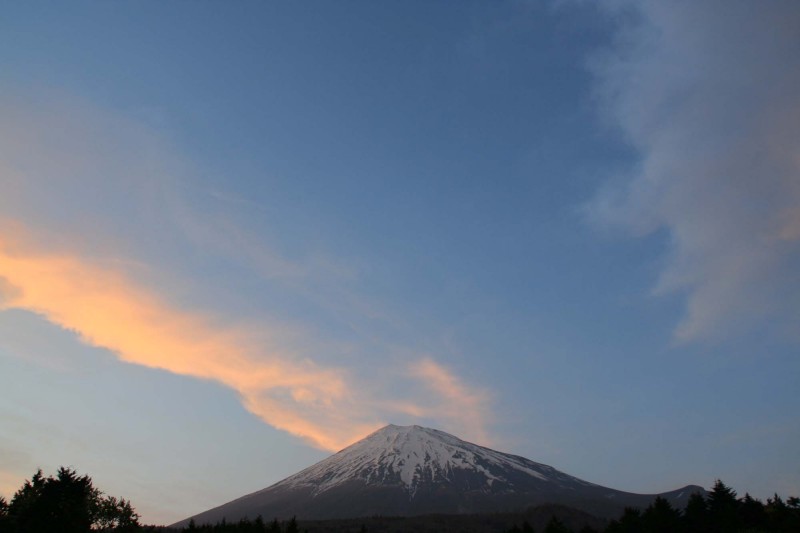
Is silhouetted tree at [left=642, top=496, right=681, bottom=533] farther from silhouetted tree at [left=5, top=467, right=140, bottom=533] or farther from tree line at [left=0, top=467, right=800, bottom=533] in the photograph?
silhouetted tree at [left=5, top=467, right=140, bottom=533]

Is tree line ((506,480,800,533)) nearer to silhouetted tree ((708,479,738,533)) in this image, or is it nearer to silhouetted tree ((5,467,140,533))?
silhouetted tree ((708,479,738,533))

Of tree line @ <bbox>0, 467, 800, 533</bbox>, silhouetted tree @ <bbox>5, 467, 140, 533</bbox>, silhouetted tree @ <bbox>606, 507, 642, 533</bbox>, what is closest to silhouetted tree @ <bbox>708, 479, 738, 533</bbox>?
tree line @ <bbox>0, 467, 800, 533</bbox>

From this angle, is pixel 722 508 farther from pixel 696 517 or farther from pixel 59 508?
pixel 59 508

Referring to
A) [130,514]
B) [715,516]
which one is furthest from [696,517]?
[130,514]

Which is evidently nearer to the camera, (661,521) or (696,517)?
(661,521)

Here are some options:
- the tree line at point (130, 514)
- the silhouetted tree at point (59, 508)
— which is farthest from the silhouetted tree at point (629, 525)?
the silhouetted tree at point (59, 508)

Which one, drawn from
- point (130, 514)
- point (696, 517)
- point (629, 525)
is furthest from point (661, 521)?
point (130, 514)

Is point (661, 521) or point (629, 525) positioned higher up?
point (661, 521)

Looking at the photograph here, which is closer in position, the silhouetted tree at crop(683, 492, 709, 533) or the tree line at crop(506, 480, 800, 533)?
the tree line at crop(506, 480, 800, 533)

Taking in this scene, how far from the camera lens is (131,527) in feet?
232

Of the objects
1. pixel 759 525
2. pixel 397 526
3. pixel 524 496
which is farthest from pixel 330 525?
pixel 524 496

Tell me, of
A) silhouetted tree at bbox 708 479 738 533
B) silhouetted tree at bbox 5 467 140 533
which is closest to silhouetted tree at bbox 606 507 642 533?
silhouetted tree at bbox 708 479 738 533

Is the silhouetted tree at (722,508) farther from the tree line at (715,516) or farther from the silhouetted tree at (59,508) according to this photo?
the silhouetted tree at (59,508)

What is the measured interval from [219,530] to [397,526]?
55.1 m
